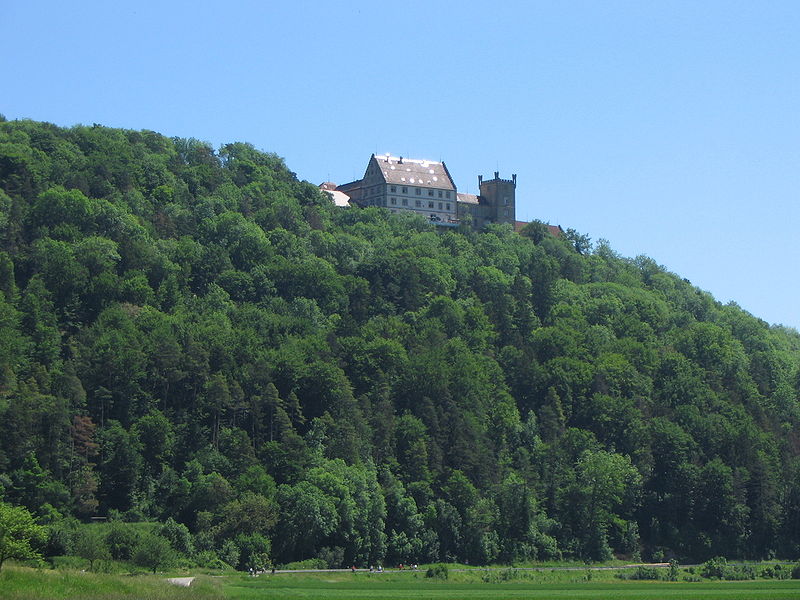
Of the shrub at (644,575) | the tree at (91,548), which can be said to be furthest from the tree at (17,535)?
the shrub at (644,575)

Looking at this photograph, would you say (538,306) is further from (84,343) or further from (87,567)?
(87,567)

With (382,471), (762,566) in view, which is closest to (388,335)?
(382,471)

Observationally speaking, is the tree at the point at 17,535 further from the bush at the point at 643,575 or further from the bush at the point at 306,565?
the bush at the point at 643,575

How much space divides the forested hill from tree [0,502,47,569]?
1883cm

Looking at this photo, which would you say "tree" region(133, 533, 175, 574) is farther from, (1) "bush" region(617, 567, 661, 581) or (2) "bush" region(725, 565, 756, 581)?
(2) "bush" region(725, 565, 756, 581)

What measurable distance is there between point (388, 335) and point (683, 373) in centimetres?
3893

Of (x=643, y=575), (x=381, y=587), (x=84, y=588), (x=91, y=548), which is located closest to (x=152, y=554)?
(x=91, y=548)

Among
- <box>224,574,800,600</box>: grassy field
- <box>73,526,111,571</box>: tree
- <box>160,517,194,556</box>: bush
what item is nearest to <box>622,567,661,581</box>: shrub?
<box>224,574,800,600</box>: grassy field

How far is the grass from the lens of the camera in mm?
75312

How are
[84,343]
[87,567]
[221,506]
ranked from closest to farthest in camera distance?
[87,567]
[221,506]
[84,343]

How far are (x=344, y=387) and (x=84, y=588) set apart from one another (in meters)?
61.3

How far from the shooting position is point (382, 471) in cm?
12900

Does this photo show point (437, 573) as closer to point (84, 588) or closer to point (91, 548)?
point (91, 548)

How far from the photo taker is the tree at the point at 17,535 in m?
80.4
